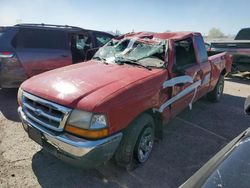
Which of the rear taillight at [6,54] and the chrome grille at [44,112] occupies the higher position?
the rear taillight at [6,54]

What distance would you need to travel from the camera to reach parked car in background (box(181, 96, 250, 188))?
1.52 m

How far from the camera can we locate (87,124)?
8.68 feet

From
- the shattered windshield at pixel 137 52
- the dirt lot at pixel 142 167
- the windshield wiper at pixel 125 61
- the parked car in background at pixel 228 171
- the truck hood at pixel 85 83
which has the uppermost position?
the shattered windshield at pixel 137 52

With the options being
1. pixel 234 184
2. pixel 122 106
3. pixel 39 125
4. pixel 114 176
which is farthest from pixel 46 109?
pixel 234 184

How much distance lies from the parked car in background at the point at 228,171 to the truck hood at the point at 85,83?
4.43 feet

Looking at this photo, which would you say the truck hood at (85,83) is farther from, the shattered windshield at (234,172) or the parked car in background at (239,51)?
the parked car in background at (239,51)

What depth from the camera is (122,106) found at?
2859mm

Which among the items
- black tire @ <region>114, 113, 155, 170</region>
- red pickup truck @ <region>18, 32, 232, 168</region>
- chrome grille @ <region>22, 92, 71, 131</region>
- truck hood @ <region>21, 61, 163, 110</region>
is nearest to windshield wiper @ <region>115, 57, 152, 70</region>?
red pickup truck @ <region>18, 32, 232, 168</region>

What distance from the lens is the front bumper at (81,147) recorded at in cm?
265

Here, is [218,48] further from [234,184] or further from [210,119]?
[234,184]

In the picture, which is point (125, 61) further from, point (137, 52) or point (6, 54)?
point (6, 54)

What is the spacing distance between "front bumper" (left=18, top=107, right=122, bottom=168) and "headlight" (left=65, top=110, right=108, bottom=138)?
70 mm

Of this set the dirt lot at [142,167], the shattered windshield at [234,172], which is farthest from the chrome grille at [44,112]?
the shattered windshield at [234,172]

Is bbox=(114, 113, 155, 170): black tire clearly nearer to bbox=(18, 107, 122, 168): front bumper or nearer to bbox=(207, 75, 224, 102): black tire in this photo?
bbox=(18, 107, 122, 168): front bumper
